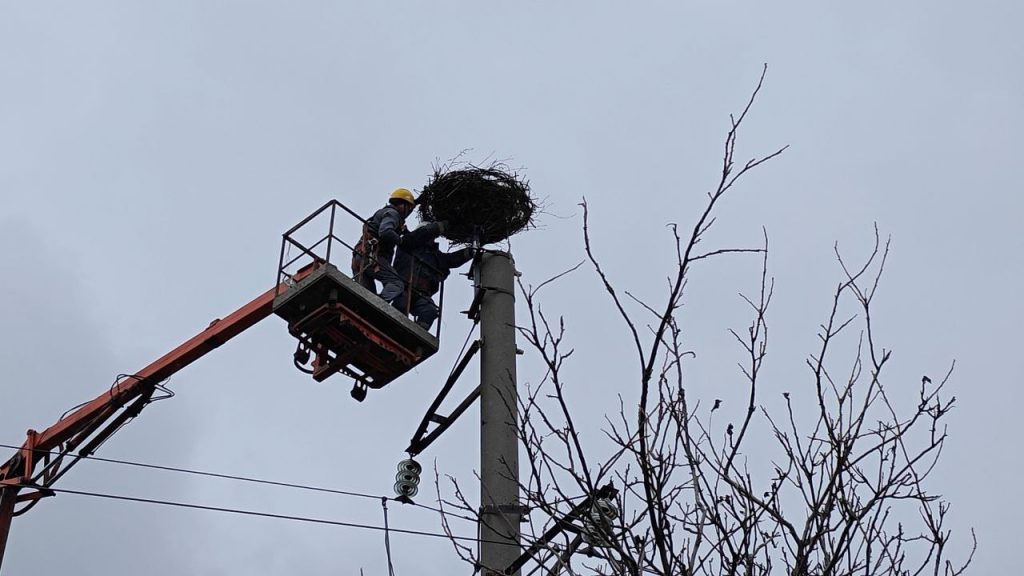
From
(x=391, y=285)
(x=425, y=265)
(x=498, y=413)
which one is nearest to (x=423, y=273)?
(x=425, y=265)

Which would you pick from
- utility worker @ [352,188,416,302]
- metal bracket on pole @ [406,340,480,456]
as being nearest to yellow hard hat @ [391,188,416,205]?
utility worker @ [352,188,416,302]

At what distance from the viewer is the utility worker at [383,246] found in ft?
41.2

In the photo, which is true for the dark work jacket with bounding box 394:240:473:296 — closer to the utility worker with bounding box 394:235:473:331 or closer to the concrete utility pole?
the utility worker with bounding box 394:235:473:331

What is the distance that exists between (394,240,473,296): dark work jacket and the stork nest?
22cm

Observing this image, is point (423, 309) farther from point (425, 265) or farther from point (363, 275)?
point (363, 275)

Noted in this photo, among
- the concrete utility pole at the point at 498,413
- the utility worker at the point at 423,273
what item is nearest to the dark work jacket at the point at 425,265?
the utility worker at the point at 423,273

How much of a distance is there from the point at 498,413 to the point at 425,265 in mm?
3415

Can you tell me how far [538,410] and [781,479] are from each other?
1130mm

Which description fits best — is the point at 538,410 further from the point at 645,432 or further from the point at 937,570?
the point at 937,570

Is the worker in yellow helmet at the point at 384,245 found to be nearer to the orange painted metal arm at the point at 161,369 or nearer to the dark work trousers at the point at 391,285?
the dark work trousers at the point at 391,285

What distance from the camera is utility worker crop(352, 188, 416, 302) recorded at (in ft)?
41.2

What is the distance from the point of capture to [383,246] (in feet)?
42.0

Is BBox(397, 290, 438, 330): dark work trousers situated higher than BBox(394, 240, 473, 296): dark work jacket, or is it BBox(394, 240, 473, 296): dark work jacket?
BBox(394, 240, 473, 296): dark work jacket

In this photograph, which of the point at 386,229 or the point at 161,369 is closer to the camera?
the point at 386,229
